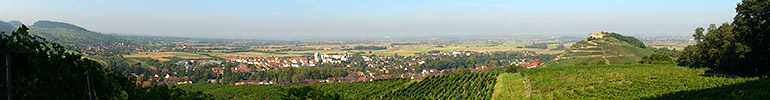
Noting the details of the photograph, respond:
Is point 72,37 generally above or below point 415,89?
above

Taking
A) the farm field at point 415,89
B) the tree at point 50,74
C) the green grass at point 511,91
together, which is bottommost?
the farm field at point 415,89

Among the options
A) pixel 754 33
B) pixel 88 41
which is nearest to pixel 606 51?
pixel 754 33

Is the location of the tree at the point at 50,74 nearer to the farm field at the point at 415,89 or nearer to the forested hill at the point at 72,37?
the farm field at the point at 415,89

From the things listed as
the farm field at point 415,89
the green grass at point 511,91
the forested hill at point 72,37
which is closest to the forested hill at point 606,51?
the farm field at point 415,89

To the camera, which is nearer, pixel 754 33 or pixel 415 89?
pixel 754 33

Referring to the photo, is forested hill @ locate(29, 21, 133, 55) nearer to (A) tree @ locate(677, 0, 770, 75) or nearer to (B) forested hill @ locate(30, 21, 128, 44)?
(B) forested hill @ locate(30, 21, 128, 44)

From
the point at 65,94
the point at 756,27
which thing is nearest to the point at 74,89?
the point at 65,94

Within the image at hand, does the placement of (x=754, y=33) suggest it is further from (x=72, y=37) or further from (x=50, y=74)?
(x=72, y=37)

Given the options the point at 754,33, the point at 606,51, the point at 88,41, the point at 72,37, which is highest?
the point at 754,33
